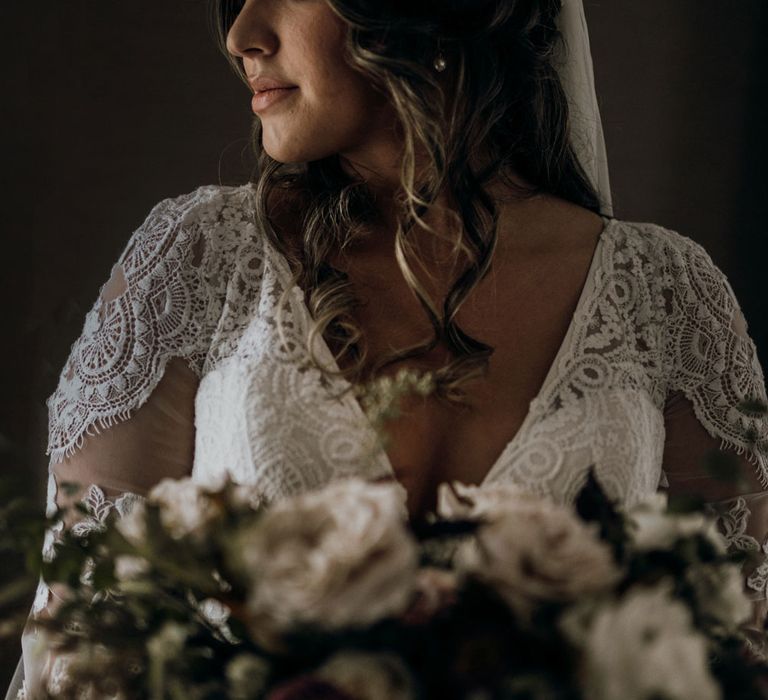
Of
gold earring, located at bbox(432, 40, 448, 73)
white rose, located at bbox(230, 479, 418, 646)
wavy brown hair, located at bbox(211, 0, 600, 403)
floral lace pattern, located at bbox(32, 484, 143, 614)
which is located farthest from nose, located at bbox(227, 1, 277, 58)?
white rose, located at bbox(230, 479, 418, 646)

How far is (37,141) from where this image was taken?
74.7 inches

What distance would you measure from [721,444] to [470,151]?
0.57 m

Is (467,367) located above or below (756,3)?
below

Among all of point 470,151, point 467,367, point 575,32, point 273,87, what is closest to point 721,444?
point 467,367

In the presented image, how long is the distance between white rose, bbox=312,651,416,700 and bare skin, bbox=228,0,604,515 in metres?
0.67

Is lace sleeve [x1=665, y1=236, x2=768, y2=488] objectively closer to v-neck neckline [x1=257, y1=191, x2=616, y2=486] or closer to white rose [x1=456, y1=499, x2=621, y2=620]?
v-neck neckline [x1=257, y1=191, x2=616, y2=486]

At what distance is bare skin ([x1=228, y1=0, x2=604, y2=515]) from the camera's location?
1.44 m

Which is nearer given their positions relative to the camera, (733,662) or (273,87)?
(733,662)

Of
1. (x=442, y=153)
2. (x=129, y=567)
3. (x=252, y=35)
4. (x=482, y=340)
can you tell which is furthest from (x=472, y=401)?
(x=129, y=567)

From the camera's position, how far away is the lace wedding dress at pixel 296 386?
140cm

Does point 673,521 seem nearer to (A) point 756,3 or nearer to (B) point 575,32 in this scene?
(B) point 575,32

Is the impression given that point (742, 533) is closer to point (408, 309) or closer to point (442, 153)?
point (408, 309)

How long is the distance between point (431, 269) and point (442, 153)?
179 mm

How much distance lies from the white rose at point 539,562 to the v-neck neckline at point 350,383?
0.55 m
